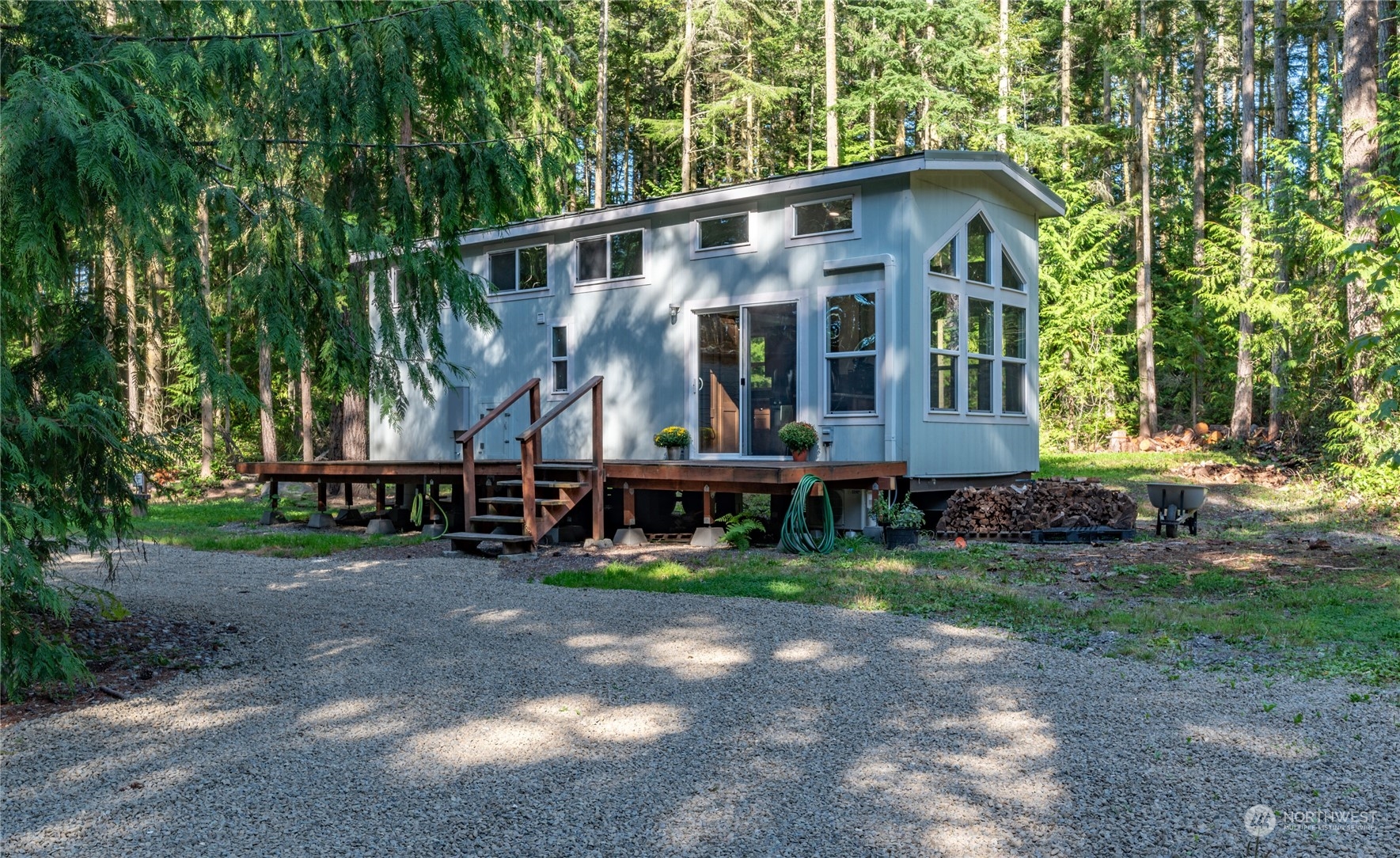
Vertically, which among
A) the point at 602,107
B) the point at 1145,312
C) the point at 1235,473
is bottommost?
the point at 1235,473

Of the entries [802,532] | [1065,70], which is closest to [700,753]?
[802,532]

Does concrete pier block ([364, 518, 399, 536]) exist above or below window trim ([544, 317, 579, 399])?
below

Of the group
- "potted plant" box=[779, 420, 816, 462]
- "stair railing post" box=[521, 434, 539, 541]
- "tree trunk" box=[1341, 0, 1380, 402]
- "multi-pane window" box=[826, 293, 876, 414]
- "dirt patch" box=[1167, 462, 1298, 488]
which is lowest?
"dirt patch" box=[1167, 462, 1298, 488]

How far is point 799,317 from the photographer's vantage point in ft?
34.9

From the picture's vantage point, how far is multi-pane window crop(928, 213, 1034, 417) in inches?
412

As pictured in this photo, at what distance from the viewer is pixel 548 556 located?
910cm

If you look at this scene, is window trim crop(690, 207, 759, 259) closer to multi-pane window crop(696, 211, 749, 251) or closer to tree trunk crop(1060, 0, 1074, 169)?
multi-pane window crop(696, 211, 749, 251)

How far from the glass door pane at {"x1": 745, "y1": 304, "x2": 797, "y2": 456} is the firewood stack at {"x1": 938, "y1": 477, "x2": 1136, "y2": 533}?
74.6 inches

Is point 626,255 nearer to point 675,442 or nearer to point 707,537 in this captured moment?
point 675,442

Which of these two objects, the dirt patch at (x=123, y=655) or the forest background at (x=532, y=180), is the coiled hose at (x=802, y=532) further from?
the dirt patch at (x=123, y=655)

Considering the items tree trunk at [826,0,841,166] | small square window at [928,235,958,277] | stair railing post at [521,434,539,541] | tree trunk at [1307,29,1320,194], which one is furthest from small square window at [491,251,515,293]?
tree trunk at [1307,29,1320,194]

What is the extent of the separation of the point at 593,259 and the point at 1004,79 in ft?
49.6

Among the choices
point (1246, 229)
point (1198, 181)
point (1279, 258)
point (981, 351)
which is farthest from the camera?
point (1198, 181)

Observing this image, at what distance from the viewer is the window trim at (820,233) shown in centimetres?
1031
